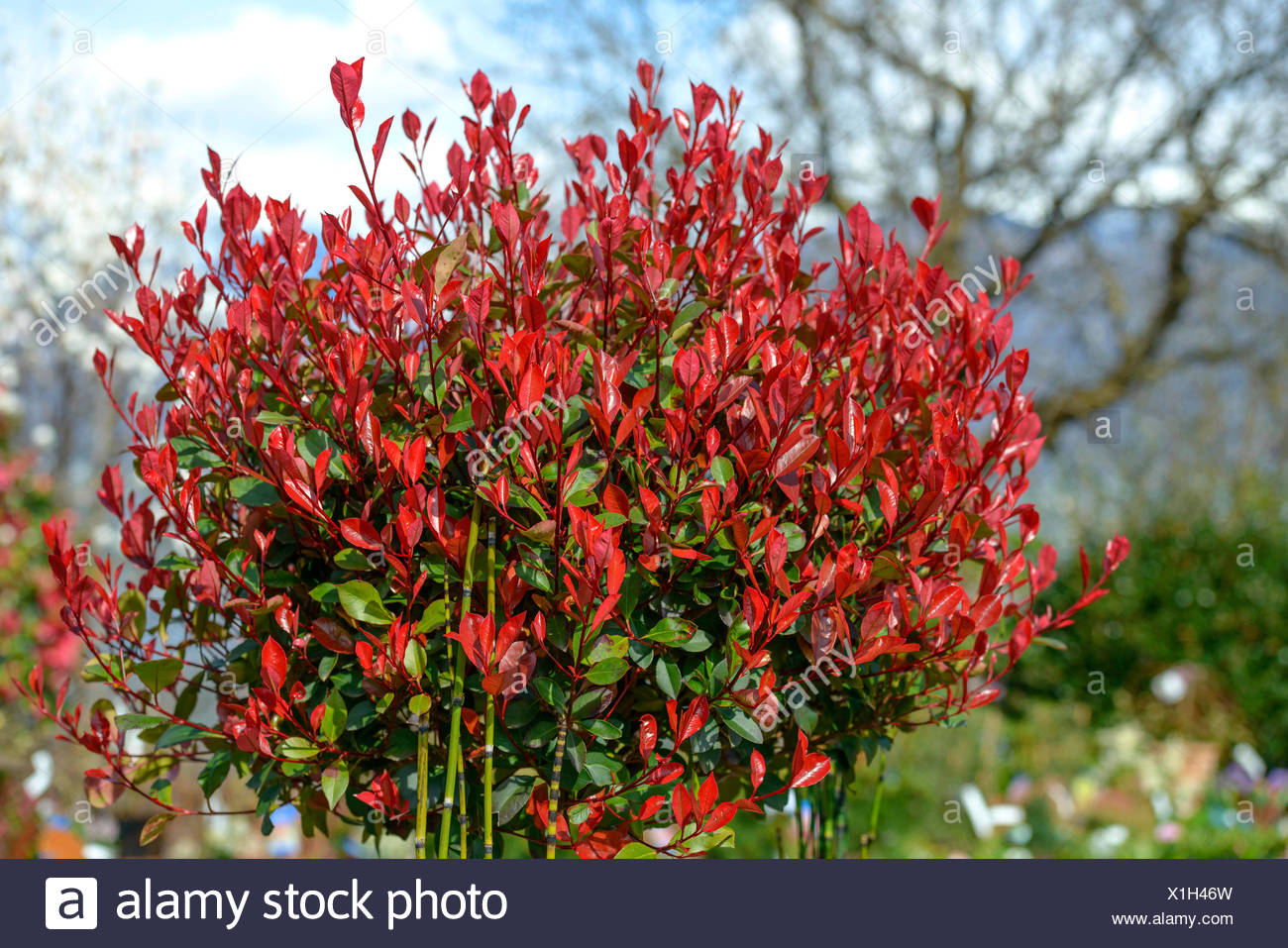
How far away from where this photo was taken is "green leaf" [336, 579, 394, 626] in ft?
5.02

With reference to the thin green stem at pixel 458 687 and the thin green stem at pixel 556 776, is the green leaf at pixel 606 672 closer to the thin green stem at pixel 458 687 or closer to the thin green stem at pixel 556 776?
the thin green stem at pixel 556 776

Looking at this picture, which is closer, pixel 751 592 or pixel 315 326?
pixel 751 592

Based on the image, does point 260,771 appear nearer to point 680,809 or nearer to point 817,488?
point 680,809

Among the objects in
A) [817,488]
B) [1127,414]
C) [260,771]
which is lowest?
[260,771]

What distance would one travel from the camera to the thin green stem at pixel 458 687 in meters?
1.57

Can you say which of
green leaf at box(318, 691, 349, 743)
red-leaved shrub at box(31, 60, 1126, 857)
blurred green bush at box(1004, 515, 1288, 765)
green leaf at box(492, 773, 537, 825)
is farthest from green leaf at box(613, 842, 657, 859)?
blurred green bush at box(1004, 515, 1288, 765)

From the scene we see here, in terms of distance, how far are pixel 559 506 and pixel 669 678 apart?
0.33 meters

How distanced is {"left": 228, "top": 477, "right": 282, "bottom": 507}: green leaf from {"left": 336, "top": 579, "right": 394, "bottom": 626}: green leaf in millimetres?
205

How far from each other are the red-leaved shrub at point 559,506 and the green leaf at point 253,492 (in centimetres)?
1

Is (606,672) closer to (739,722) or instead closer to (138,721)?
(739,722)

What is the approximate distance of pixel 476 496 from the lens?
1573 millimetres

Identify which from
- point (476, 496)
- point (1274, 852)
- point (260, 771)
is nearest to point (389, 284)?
point (476, 496)
